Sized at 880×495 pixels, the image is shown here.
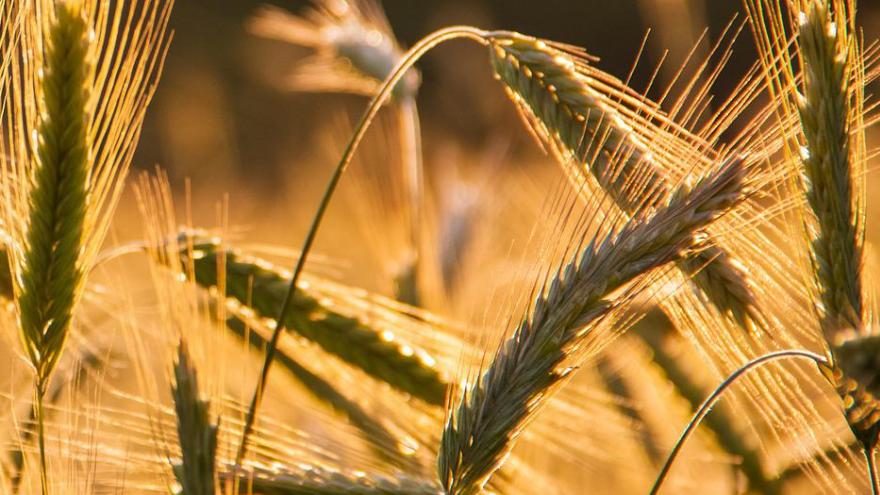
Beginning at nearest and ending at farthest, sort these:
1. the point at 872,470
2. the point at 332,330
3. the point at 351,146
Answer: the point at 872,470 < the point at 351,146 < the point at 332,330

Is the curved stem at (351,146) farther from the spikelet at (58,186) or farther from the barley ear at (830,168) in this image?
the barley ear at (830,168)

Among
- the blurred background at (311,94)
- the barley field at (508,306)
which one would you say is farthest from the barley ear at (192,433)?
the blurred background at (311,94)

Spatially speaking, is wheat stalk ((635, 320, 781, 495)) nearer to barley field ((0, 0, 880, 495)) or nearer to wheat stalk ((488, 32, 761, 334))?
barley field ((0, 0, 880, 495))

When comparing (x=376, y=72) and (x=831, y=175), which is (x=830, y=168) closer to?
(x=831, y=175)

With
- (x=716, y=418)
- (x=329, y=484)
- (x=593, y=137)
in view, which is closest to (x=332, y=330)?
(x=329, y=484)

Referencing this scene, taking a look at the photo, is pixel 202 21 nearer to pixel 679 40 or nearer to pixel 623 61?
pixel 623 61

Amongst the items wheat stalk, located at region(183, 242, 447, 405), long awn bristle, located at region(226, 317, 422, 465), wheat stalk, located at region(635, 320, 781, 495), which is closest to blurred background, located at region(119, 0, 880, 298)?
wheat stalk, located at region(635, 320, 781, 495)
